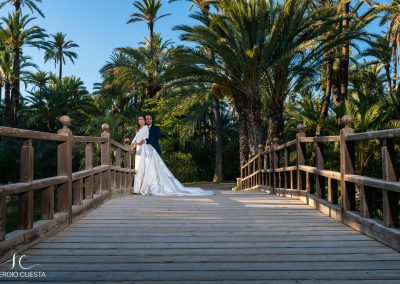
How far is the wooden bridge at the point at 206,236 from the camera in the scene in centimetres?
321

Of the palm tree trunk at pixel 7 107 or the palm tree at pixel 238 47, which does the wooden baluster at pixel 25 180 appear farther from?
the palm tree trunk at pixel 7 107

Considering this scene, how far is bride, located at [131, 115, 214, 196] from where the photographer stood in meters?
9.52

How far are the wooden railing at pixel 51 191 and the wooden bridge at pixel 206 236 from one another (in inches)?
0.4

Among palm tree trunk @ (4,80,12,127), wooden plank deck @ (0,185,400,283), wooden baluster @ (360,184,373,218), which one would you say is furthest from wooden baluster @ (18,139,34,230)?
palm tree trunk @ (4,80,12,127)

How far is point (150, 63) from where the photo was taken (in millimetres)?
25531

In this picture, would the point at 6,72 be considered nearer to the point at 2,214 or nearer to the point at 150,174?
the point at 150,174

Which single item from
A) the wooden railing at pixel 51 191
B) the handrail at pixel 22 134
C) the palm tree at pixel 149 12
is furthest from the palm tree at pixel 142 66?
the handrail at pixel 22 134

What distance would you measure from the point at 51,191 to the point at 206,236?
161 centimetres

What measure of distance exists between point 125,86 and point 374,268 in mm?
24458

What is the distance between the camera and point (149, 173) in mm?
9578

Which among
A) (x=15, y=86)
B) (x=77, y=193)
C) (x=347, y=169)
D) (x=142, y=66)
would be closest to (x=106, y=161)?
(x=77, y=193)

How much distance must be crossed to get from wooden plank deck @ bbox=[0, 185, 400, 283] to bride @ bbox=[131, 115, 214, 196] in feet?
12.1

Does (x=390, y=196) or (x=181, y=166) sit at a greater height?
(x=181, y=166)

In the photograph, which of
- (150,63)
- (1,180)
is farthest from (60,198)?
(1,180)
